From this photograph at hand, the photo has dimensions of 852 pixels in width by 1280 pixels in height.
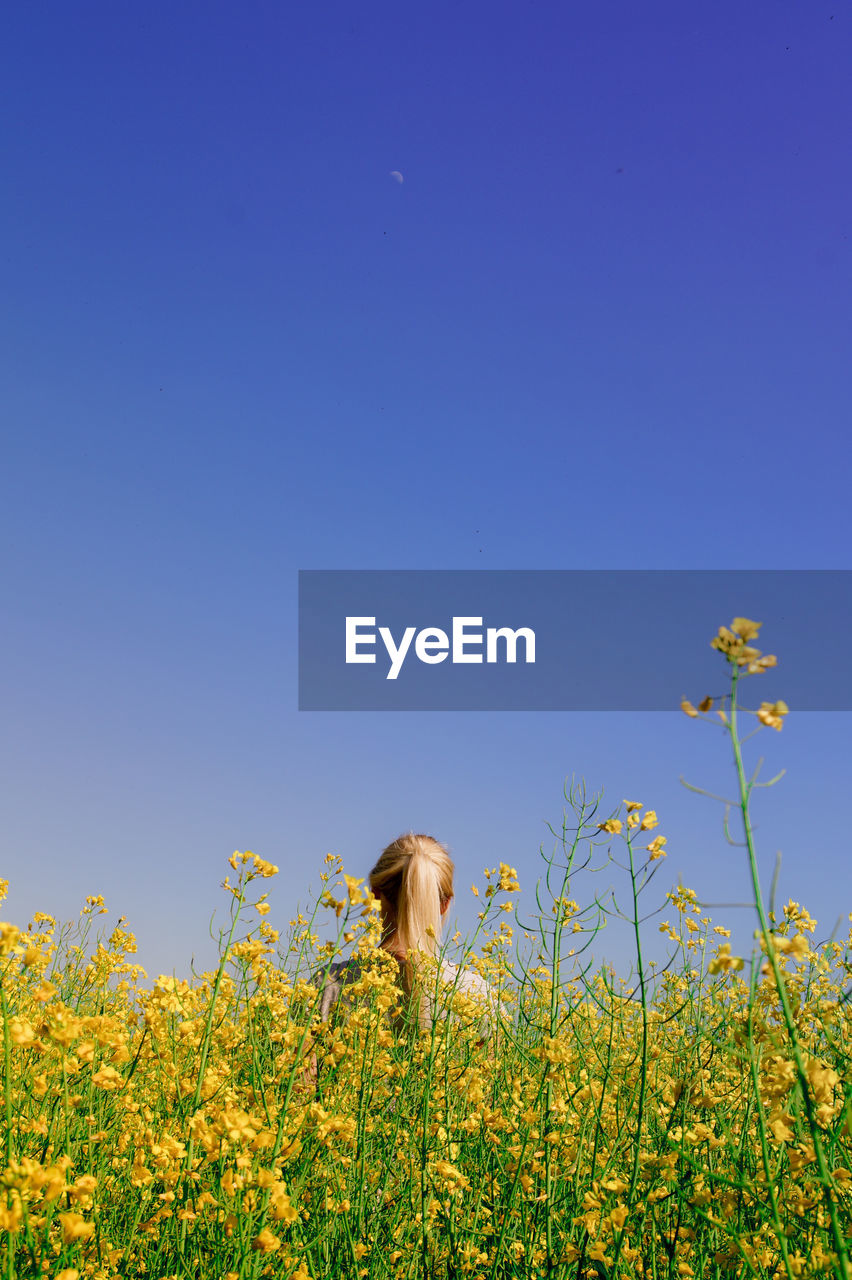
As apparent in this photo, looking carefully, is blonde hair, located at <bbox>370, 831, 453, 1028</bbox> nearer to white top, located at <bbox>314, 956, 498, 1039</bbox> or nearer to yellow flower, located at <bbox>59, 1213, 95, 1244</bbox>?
white top, located at <bbox>314, 956, 498, 1039</bbox>

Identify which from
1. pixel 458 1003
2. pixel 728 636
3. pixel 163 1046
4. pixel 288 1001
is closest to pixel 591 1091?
pixel 458 1003

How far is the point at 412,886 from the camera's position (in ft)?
15.1

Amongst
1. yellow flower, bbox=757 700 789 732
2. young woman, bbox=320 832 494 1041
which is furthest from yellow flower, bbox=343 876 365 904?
young woman, bbox=320 832 494 1041

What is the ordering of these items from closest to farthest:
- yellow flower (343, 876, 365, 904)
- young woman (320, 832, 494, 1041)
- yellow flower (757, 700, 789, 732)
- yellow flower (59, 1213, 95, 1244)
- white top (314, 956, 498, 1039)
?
yellow flower (757, 700, 789, 732) → yellow flower (59, 1213, 95, 1244) → yellow flower (343, 876, 365, 904) → white top (314, 956, 498, 1039) → young woman (320, 832, 494, 1041)

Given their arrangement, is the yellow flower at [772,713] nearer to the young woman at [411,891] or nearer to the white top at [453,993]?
the white top at [453,993]

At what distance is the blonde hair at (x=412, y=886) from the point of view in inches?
179

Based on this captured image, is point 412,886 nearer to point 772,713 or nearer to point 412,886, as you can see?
Result: point 412,886

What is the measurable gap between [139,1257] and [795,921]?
5.74 feet

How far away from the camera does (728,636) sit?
95 centimetres

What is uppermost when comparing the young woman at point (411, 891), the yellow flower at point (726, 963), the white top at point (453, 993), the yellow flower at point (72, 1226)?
the young woman at point (411, 891)

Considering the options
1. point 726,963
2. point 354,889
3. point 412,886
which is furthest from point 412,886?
point 726,963

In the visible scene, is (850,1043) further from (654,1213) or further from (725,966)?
(725,966)

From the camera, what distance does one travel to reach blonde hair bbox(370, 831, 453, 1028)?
4535 millimetres

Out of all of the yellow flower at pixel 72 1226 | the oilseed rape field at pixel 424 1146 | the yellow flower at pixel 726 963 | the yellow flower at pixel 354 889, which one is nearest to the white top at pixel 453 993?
the oilseed rape field at pixel 424 1146
